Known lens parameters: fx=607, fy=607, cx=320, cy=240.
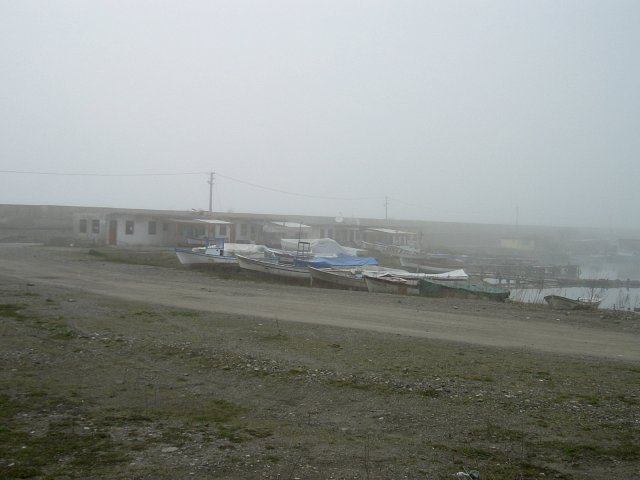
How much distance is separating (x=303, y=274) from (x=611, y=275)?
108 feet

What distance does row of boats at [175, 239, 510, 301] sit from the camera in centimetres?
2438

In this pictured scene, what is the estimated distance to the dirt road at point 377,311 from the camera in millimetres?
12641

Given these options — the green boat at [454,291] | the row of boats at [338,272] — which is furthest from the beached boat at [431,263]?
the green boat at [454,291]

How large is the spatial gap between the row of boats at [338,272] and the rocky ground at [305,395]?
360 inches

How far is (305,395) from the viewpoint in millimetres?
7945

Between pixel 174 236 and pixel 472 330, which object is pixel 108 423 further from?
pixel 174 236

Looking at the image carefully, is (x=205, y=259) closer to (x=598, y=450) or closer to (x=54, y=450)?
(x=54, y=450)

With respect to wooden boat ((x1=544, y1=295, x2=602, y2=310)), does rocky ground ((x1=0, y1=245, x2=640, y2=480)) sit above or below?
above

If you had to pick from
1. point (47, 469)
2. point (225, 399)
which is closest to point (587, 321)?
point (225, 399)

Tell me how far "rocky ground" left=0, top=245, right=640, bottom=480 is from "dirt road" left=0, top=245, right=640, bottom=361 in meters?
0.14

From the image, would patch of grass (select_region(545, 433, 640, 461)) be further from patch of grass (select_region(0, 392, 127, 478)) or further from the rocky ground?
patch of grass (select_region(0, 392, 127, 478))

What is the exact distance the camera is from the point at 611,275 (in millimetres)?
50438

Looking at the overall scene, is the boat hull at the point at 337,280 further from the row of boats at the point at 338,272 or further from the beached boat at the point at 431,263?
the beached boat at the point at 431,263

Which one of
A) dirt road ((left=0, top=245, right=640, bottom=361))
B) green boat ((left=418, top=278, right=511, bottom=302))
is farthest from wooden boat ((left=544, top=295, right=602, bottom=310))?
dirt road ((left=0, top=245, right=640, bottom=361))
